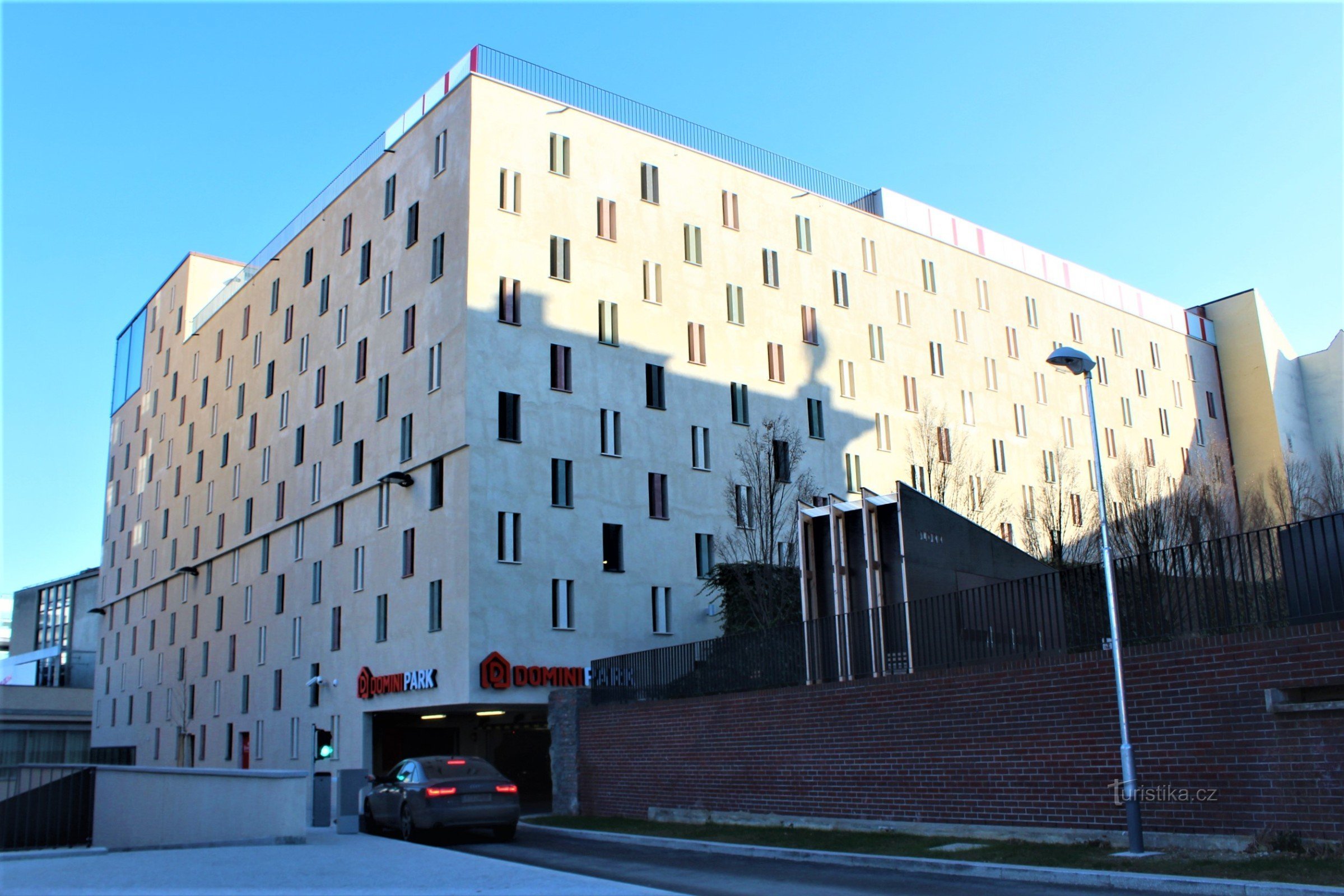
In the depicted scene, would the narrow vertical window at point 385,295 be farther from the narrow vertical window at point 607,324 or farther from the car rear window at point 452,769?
the car rear window at point 452,769

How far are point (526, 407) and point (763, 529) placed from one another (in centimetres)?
796

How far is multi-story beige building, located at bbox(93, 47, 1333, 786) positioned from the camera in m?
33.8

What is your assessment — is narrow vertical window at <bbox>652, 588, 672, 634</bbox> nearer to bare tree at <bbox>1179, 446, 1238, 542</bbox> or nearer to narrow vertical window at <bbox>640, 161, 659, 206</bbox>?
narrow vertical window at <bbox>640, 161, 659, 206</bbox>

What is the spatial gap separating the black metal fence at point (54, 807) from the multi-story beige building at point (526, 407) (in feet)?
33.7

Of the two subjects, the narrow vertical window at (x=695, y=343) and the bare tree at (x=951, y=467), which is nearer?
the narrow vertical window at (x=695, y=343)

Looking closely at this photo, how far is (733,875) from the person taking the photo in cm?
1480

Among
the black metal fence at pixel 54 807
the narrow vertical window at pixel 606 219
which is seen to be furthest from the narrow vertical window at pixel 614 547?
the black metal fence at pixel 54 807

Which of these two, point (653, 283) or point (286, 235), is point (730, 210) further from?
point (286, 235)

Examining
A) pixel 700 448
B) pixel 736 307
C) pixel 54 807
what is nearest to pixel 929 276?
pixel 736 307

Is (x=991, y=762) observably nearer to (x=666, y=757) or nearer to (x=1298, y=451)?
(x=666, y=757)

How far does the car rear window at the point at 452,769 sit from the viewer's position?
66.9 feet

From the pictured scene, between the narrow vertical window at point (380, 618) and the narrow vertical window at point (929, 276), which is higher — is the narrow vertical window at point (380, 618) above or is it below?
below

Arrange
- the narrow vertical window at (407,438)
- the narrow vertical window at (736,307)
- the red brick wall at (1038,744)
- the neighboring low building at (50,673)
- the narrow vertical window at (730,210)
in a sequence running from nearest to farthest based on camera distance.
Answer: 1. the red brick wall at (1038,744)
2. the narrow vertical window at (407,438)
3. the narrow vertical window at (736,307)
4. the narrow vertical window at (730,210)
5. the neighboring low building at (50,673)

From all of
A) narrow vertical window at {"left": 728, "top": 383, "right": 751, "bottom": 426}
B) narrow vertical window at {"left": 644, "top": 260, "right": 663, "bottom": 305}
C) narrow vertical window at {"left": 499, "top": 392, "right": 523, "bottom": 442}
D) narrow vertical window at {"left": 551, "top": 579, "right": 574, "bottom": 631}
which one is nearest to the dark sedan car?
narrow vertical window at {"left": 551, "top": 579, "right": 574, "bottom": 631}
